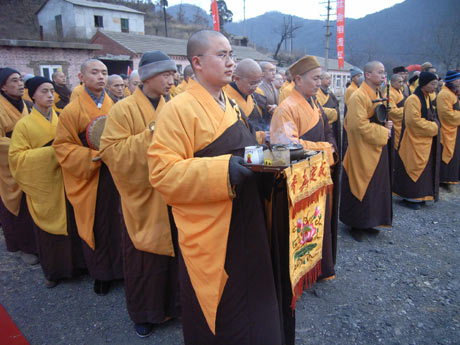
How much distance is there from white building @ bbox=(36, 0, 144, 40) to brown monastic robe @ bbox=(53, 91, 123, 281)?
29.4m

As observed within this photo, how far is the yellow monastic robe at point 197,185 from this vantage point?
1582 mm

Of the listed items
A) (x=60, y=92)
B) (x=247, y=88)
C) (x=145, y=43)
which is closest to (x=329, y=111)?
(x=247, y=88)

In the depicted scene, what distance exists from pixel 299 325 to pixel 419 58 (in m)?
54.9

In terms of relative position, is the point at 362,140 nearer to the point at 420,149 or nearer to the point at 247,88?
the point at 247,88

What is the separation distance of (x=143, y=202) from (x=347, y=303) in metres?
1.89

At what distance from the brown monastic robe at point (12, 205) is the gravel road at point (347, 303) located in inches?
9.5

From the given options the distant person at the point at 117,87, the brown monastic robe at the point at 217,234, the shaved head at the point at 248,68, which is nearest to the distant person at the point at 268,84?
the shaved head at the point at 248,68

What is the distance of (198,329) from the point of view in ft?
6.13

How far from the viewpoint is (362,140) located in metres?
3.88

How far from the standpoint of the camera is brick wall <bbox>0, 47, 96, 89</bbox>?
1397 centimetres

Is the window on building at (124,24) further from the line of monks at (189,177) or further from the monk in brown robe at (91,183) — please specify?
the monk in brown robe at (91,183)

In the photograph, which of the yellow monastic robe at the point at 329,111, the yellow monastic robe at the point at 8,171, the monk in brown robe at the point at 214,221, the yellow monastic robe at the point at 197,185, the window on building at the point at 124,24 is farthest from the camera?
the window on building at the point at 124,24

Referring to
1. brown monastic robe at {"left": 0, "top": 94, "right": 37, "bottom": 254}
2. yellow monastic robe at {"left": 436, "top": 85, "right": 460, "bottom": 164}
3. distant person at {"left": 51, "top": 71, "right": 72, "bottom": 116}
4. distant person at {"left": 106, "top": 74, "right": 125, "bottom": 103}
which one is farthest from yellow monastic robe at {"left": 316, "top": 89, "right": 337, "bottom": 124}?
distant person at {"left": 51, "top": 71, "right": 72, "bottom": 116}

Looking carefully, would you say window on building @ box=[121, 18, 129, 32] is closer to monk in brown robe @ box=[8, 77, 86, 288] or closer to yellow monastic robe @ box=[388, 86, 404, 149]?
yellow monastic robe @ box=[388, 86, 404, 149]
